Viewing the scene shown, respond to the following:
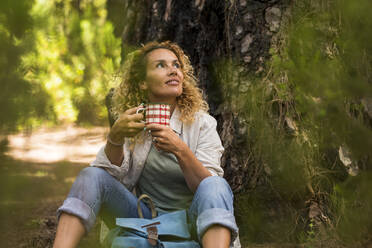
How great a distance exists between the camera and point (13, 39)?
66 cm

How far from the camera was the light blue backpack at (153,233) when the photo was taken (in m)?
1.63

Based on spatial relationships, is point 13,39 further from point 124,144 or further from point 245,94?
point 245,94

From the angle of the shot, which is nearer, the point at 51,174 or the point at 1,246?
the point at 1,246

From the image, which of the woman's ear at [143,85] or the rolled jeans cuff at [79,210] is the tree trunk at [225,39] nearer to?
the woman's ear at [143,85]

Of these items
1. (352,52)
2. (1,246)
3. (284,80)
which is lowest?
(1,246)

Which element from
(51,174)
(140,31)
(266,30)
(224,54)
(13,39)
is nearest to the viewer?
(13,39)

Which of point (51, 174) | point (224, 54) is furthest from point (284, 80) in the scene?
point (51, 174)

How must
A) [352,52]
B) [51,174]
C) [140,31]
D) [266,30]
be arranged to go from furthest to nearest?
[51,174] → [140,31] → [266,30] → [352,52]

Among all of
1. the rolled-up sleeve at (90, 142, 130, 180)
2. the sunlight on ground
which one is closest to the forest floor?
the sunlight on ground

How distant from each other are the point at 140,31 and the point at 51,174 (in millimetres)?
1681

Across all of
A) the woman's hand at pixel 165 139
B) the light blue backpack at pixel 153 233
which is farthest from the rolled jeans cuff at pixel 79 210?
the woman's hand at pixel 165 139

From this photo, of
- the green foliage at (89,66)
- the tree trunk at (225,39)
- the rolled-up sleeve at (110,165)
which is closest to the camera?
the rolled-up sleeve at (110,165)

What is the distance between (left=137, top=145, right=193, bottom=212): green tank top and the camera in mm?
1933

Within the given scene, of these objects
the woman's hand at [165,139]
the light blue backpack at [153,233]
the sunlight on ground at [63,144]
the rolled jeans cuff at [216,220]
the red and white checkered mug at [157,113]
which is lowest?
the sunlight on ground at [63,144]
